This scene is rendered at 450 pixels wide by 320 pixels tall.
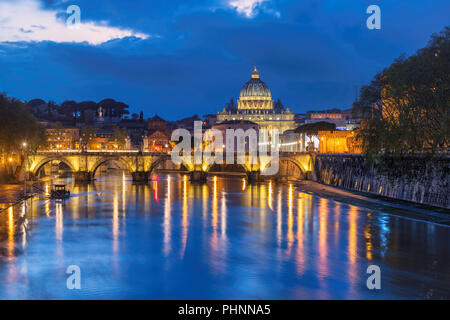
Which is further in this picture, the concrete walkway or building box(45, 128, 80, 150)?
building box(45, 128, 80, 150)

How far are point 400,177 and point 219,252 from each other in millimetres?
31678

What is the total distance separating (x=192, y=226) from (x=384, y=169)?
2865 cm

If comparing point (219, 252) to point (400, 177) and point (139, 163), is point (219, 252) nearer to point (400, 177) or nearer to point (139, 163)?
point (400, 177)

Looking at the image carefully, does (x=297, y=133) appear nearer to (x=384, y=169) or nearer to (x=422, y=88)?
(x=384, y=169)

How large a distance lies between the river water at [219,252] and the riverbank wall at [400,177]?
20.2 feet

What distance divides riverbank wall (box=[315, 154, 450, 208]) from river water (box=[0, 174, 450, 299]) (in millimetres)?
6160

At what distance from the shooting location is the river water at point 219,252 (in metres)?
25.5

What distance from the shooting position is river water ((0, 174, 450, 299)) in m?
25.5

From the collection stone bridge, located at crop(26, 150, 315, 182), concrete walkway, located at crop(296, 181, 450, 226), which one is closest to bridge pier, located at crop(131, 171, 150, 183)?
stone bridge, located at crop(26, 150, 315, 182)

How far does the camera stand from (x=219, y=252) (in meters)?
34.2

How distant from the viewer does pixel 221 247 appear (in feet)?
118
